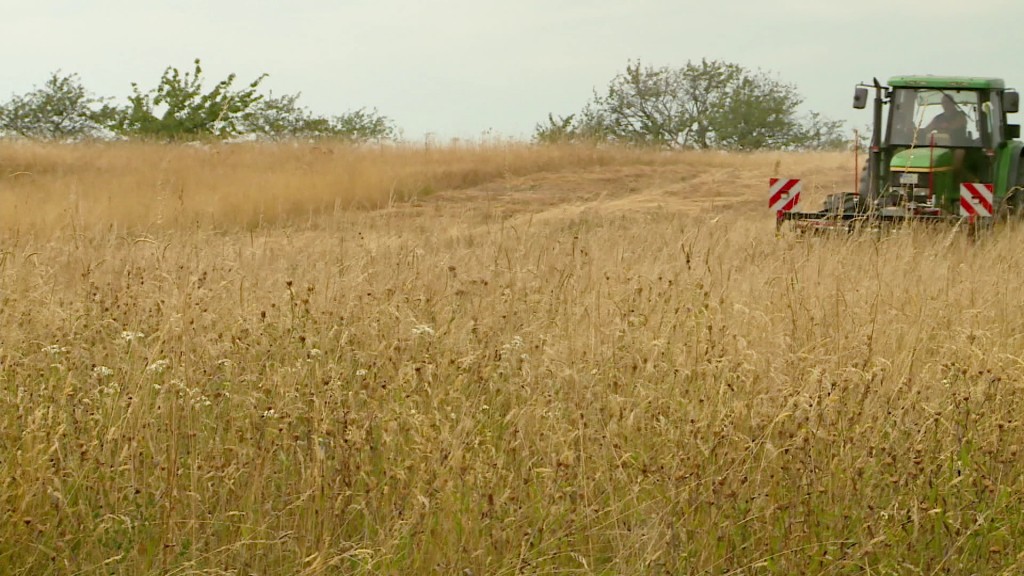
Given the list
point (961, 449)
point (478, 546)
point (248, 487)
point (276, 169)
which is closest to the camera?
point (478, 546)

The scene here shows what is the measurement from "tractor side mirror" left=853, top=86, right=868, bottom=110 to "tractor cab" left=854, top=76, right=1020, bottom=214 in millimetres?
656

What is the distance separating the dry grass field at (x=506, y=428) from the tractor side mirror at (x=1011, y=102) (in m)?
5.29

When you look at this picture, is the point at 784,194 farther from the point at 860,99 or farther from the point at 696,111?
the point at 696,111

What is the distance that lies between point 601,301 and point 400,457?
272 cm

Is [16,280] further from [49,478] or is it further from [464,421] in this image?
[464,421]

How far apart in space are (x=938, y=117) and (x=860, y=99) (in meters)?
1.42

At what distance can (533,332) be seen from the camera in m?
5.30

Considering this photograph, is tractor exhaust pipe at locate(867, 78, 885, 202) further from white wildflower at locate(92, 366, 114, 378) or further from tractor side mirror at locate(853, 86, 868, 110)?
white wildflower at locate(92, 366, 114, 378)

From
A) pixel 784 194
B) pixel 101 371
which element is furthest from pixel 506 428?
pixel 784 194

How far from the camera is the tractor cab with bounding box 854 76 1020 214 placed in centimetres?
1188

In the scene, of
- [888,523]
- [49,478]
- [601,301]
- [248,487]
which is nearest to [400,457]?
[248,487]

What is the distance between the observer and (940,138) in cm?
1211

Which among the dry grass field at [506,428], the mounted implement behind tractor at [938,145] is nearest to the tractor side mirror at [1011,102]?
the mounted implement behind tractor at [938,145]

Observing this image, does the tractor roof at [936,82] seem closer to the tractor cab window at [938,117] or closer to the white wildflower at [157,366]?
the tractor cab window at [938,117]
